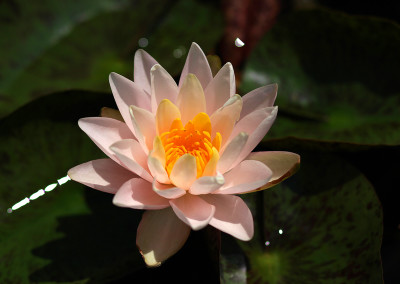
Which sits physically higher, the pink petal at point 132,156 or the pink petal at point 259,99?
the pink petal at point 132,156

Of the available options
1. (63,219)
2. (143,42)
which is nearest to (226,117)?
(63,219)

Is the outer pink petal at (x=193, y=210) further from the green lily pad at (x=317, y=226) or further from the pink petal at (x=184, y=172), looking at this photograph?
the green lily pad at (x=317, y=226)

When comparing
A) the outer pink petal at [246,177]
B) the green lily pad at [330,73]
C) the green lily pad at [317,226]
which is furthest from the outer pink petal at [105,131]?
the green lily pad at [330,73]

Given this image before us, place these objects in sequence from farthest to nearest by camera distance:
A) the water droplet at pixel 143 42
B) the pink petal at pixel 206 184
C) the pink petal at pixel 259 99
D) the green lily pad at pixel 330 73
→ the water droplet at pixel 143 42
the green lily pad at pixel 330 73
the pink petal at pixel 259 99
the pink petal at pixel 206 184

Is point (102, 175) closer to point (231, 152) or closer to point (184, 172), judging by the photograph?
point (184, 172)

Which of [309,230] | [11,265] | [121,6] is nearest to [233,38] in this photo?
[121,6]

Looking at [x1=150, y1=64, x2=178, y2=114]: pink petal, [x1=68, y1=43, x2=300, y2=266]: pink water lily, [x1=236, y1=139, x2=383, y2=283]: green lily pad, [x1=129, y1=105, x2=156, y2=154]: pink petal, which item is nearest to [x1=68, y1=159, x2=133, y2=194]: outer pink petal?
[x1=68, y1=43, x2=300, y2=266]: pink water lily

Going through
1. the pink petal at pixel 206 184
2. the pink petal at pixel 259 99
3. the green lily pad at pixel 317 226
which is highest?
the pink petal at pixel 259 99

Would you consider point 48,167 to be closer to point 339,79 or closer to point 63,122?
point 63,122
